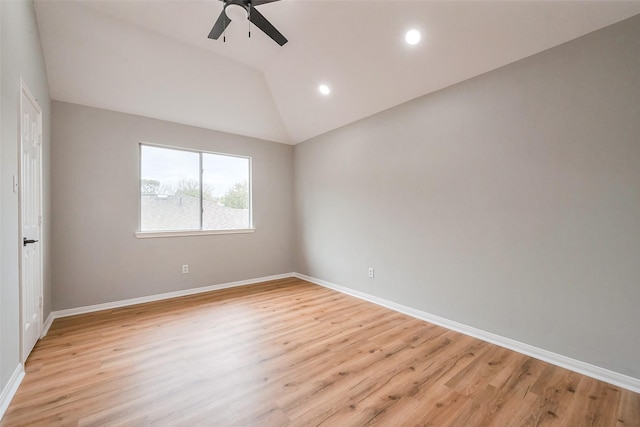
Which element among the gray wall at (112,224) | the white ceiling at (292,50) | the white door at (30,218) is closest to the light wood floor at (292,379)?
the white door at (30,218)

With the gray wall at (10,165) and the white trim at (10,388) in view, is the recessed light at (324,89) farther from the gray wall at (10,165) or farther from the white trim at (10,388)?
the white trim at (10,388)

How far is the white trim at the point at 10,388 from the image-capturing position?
1.62 metres

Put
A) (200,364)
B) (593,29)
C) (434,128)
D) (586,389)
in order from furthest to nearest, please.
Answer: (434,128)
(200,364)
(593,29)
(586,389)

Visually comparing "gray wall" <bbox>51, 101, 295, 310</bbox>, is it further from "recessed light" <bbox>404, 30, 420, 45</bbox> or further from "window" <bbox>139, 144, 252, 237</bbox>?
"recessed light" <bbox>404, 30, 420, 45</bbox>

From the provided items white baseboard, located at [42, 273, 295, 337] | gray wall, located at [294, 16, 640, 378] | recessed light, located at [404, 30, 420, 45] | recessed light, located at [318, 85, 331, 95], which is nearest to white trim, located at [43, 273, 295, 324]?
white baseboard, located at [42, 273, 295, 337]

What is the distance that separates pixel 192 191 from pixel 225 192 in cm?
53

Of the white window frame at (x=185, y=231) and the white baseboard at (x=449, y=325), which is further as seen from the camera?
the white window frame at (x=185, y=231)

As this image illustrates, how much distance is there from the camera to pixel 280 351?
238cm

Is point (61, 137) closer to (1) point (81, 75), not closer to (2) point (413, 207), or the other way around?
(1) point (81, 75)

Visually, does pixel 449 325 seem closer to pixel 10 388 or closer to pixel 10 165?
pixel 10 388

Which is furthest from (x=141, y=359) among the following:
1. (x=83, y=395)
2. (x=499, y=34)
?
(x=499, y=34)

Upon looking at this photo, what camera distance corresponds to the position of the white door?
2049mm

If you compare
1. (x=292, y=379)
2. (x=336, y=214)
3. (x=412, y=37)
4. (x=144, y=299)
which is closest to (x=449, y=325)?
(x=292, y=379)

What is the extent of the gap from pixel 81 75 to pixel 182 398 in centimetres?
355
